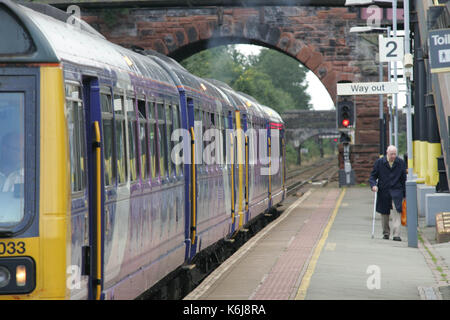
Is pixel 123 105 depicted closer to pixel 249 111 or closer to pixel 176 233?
pixel 176 233

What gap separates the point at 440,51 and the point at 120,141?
13.3 feet

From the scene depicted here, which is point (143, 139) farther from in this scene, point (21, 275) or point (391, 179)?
point (391, 179)

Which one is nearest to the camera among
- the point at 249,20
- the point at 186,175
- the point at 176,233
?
the point at 176,233

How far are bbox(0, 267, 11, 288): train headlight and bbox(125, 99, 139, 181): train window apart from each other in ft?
7.79

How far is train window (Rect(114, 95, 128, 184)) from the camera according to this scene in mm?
8242

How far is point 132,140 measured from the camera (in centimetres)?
886

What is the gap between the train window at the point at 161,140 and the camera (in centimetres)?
1020

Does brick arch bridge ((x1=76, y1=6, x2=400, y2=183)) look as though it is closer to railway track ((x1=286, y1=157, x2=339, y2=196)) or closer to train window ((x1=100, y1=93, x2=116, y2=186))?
railway track ((x1=286, y1=157, x2=339, y2=196))

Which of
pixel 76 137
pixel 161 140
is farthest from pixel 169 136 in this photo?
pixel 76 137

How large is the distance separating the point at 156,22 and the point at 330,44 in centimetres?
758

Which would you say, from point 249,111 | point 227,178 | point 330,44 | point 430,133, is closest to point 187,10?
point 330,44

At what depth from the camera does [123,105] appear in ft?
28.0

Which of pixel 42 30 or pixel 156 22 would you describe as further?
pixel 156 22

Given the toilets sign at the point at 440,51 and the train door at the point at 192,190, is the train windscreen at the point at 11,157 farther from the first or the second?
the train door at the point at 192,190
